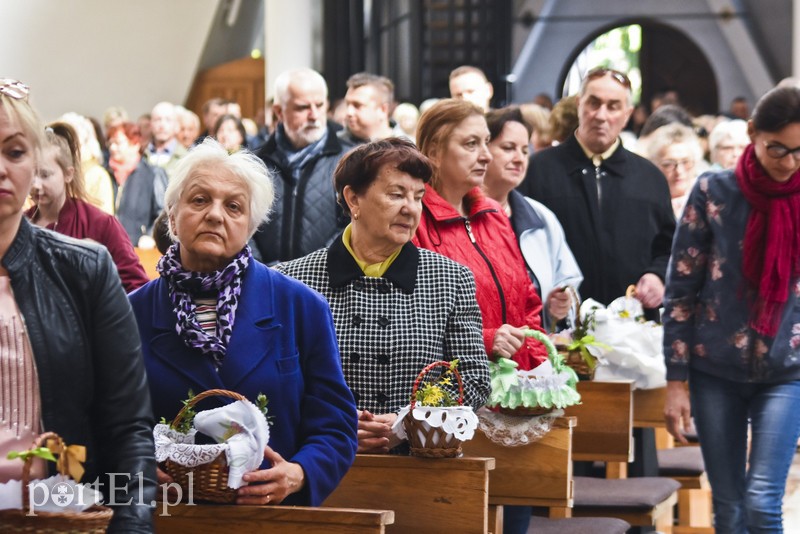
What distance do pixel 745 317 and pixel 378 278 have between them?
125cm

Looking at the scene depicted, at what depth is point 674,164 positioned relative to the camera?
7.79m

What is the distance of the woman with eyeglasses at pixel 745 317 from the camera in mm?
4570

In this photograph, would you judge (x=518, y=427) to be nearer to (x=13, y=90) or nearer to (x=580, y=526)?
(x=580, y=526)

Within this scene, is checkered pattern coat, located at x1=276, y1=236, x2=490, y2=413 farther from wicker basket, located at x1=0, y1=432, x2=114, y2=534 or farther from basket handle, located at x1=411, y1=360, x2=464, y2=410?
wicker basket, located at x1=0, y1=432, x2=114, y2=534

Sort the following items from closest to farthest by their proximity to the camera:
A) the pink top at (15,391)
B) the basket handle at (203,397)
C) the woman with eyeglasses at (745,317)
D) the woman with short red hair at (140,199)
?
the pink top at (15,391), the basket handle at (203,397), the woman with eyeglasses at (745,317), the woman with short red hair at (140,199)

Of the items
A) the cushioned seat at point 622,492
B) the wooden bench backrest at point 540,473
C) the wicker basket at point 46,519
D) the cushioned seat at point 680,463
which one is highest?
the wicker basket at point 46,519

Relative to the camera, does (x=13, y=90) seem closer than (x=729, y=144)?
Yes

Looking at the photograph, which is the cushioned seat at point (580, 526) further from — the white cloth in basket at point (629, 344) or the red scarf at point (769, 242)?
the red scarf at point (769, 242)

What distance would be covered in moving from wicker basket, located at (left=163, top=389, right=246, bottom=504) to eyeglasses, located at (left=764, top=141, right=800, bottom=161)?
2143mm

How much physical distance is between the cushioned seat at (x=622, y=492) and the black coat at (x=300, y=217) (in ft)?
4.96

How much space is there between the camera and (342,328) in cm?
421

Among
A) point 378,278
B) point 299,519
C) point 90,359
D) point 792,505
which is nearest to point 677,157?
point 792,505

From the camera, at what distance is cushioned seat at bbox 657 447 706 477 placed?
692 centimetres

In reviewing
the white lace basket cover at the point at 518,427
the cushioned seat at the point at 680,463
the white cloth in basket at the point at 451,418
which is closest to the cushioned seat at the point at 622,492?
the cushioned seat at the point at 680,463
